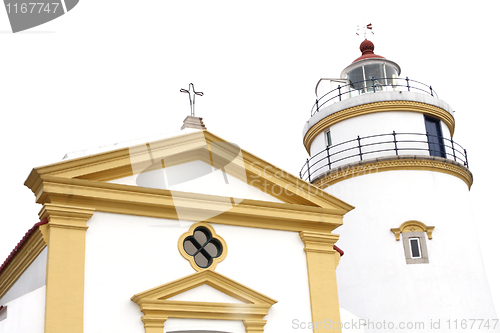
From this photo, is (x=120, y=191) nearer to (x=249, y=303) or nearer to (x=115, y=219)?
(x=115, y=219)

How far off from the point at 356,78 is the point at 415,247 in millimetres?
6980

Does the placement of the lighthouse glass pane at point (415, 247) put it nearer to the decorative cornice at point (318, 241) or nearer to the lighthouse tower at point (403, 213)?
the lighthouse tower at point (403, 213)

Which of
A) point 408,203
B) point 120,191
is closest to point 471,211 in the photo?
point 408,203

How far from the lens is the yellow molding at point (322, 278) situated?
472 inches

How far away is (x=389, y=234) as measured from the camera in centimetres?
1723

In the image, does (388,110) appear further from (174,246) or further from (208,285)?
(174,246)

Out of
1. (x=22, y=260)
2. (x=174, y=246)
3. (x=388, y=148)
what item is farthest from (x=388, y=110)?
(x=22, y=260)

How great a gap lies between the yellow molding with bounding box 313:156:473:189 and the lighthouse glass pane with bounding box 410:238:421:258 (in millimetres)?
2169

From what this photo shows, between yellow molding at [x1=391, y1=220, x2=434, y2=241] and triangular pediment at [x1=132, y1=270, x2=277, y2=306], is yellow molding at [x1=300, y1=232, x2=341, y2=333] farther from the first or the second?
yellow molding at [x1=391, y1=220, x2=434, y2=241]

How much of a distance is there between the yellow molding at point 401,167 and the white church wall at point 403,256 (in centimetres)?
15

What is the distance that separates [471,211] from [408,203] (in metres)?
2.43

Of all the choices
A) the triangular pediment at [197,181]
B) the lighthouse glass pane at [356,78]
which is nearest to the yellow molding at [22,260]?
the triangular pediment at [197,181]

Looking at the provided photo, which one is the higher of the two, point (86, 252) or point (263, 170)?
point (263, 170)

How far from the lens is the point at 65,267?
32.9ft
